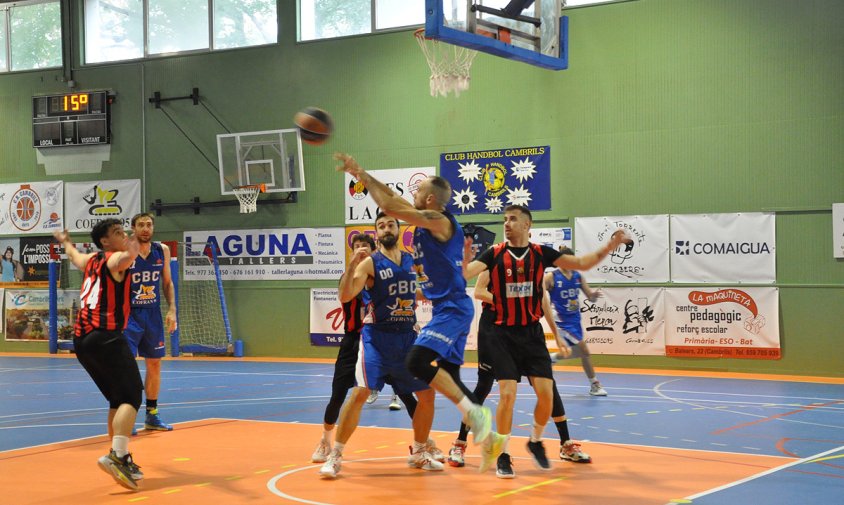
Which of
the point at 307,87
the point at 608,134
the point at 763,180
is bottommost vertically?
the point at 763,180

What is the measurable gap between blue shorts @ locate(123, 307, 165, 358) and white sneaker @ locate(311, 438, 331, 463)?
2.83 metres

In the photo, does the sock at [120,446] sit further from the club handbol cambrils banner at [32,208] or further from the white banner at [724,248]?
the club handbol cambrils banner at [32,208]

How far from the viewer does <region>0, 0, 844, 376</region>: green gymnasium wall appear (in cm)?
1653

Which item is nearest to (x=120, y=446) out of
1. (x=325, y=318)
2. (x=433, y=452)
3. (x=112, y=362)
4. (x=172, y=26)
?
(x=112, y=362)

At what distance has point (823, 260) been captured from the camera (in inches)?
646

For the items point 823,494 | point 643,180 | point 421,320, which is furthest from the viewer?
point 421,320

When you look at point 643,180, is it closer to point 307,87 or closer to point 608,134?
point 608,134

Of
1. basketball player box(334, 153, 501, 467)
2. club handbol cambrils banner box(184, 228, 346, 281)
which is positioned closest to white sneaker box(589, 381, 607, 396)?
basketball player box(334, 153, 501, 467)

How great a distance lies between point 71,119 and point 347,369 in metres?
17.9

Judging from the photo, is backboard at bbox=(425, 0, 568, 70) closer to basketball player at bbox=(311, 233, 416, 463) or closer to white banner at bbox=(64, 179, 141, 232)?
basketball player at bbox=(311, 233, 416, 463)

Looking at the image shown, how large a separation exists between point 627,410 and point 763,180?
24.6ft

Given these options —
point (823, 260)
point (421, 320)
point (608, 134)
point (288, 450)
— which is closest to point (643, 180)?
point (608, 134)

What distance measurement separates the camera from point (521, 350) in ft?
24.2

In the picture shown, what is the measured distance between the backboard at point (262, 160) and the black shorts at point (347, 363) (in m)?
12.9
